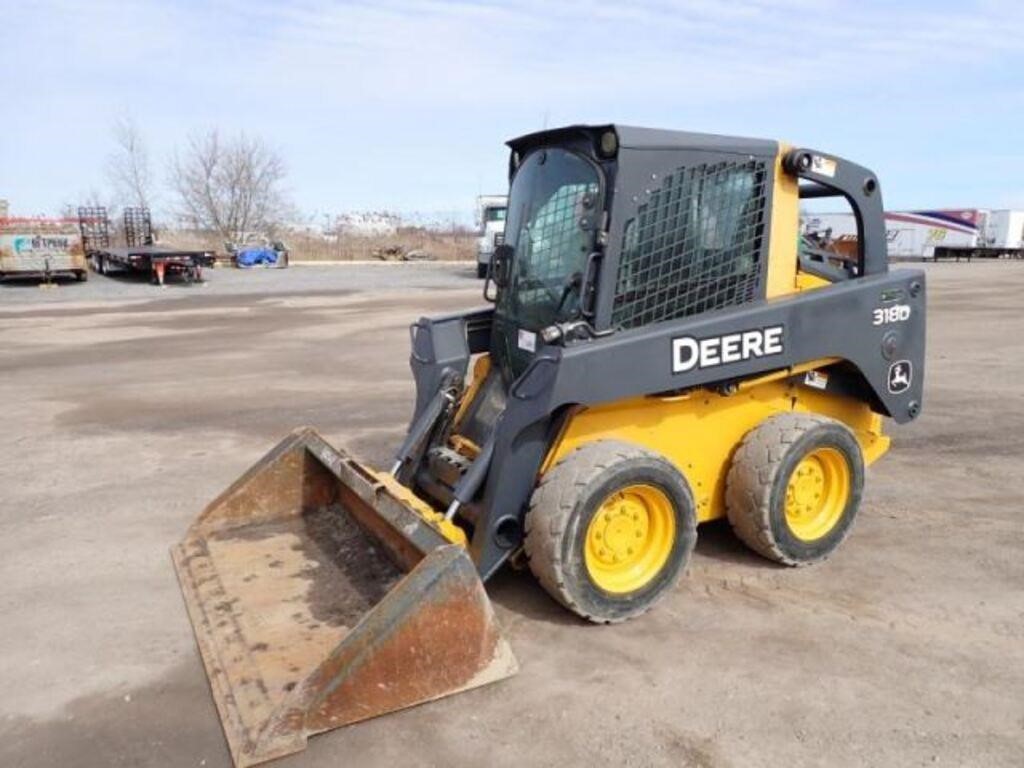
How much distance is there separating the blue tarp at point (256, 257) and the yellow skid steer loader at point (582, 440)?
3268 centimetres

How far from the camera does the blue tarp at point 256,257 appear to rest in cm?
3522

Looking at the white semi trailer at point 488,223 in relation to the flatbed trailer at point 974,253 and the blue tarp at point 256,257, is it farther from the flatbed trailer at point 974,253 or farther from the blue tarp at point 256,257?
the flatbed trailer at point 974,253

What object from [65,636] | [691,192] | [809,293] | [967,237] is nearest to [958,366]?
[809,293]

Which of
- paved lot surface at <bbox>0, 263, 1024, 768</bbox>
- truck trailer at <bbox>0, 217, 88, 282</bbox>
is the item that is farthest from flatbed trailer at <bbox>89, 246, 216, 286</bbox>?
paved lot surface at <bbox>0, 263, 1024, 768</bbox>

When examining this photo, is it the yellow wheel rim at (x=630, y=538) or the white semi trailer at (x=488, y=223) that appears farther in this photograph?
the white semi trailer at (x=488, y=223)

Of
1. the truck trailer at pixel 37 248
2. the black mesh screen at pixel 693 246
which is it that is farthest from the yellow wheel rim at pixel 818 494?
the truck trailer at pixel 37 248

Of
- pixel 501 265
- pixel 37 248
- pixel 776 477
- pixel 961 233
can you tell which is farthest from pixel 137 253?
pixel 961 233

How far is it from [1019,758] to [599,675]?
1467mm

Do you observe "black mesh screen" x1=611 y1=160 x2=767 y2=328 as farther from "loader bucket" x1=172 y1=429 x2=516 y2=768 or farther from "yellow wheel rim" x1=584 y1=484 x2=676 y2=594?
"loader bucket" x1=172 y1=429 x2=516 y2=768

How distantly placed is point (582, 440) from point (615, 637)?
0.88 metres

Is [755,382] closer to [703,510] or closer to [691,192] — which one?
[703,510]

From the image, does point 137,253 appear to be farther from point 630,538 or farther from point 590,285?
point 630,538

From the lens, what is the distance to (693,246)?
→ 13.0 ft

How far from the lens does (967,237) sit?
1816 inches
